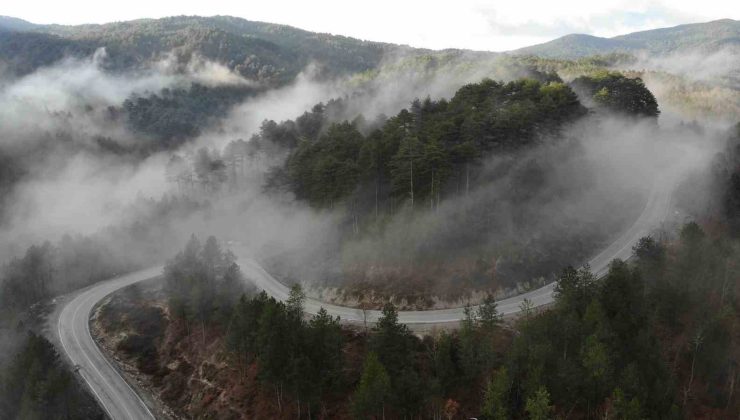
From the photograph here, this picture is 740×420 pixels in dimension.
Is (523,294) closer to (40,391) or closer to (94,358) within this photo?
(40,391)

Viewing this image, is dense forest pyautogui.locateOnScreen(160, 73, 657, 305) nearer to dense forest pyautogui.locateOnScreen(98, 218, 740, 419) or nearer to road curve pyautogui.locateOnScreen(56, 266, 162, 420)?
dense forest pyautogui.locateOnScreen(98, 218, 740, 419)

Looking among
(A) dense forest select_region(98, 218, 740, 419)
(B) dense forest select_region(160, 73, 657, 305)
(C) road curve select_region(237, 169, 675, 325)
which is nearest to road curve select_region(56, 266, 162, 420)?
(A) dense forest select_region(98, 218, 740, 419)

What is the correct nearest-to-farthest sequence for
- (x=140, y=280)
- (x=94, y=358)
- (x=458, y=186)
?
(x=94, y=358) → (x=458, y=186) → (x=140, y=280)

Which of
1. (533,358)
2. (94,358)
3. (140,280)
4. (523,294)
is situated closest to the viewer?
(533,358)

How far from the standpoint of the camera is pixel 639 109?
291 feet

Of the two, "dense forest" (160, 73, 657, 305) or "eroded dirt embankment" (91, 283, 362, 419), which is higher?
"dense forest" (160, 73, 657, 305)

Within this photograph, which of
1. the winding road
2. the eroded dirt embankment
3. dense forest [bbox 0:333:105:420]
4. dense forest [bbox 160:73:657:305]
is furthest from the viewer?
dense forest [bbox 160:73:657:305]

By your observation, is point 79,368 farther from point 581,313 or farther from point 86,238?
point 581,313

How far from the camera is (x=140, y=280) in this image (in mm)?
76625

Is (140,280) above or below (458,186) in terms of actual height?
below

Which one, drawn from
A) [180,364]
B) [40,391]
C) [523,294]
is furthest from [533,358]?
[40,391]

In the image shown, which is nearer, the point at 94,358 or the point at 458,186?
the point at 94,358

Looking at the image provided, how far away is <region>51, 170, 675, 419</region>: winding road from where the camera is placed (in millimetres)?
49656

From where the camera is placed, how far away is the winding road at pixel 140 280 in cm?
4966
